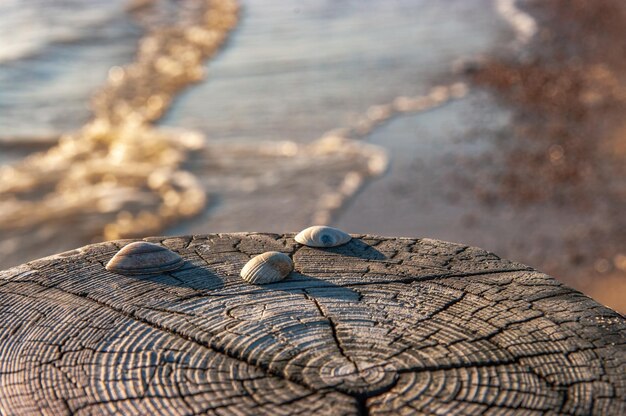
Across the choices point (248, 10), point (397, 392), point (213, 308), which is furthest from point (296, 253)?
point (248, 10)

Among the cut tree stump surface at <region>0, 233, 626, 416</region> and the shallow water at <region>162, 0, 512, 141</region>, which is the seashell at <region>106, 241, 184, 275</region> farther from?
the shallow water at <region>162, 0, 512, 141</region>

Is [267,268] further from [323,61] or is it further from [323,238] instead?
[323,61]

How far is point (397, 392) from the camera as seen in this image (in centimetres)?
237

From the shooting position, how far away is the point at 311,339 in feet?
8.68

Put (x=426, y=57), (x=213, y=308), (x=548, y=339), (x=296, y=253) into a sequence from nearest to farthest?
(x=548, y=339)
(x=213, y=308)
(x=296, y=253)
(x=426, y=57)

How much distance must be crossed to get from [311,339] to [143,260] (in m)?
0.85

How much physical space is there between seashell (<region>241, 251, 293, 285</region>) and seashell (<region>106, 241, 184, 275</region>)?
306 millimetres

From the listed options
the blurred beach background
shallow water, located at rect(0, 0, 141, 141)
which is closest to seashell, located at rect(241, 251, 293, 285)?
the blurred beach background

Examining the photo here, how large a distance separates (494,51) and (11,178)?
10699 mm

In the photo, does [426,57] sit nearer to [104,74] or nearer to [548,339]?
[104,74]

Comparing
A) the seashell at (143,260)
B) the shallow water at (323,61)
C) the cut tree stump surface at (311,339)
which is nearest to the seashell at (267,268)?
the cut tree stump surface at (311,339)

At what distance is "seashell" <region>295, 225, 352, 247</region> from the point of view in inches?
137

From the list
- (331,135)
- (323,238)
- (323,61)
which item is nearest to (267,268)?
(323,238)

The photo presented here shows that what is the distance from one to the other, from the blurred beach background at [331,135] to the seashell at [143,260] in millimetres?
5274
